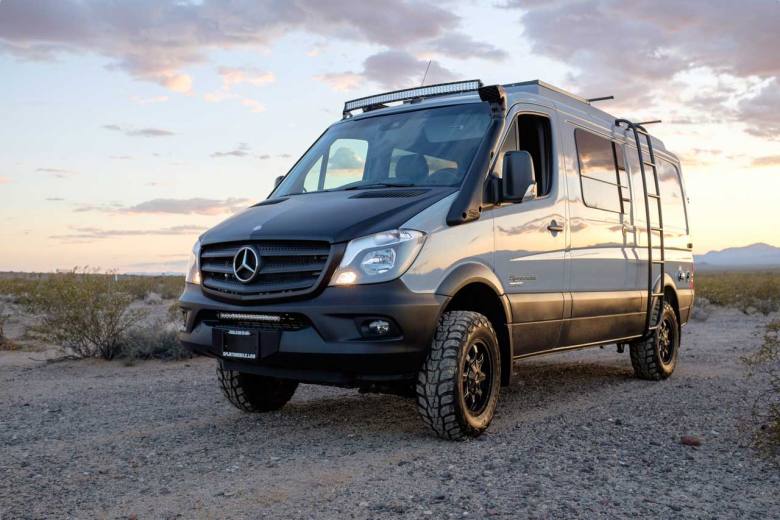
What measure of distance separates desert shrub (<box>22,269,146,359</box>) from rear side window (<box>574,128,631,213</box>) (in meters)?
7.24

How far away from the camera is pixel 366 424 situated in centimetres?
625

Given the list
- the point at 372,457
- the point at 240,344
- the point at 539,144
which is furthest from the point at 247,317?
the point at 539,144

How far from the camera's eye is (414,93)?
7.21 metres

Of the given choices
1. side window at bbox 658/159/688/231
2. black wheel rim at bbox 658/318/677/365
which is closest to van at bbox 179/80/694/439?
black wheel rim at bbox 658/318/677/365

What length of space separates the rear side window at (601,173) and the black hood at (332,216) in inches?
87.7

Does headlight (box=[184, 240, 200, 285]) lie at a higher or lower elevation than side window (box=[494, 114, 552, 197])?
lower

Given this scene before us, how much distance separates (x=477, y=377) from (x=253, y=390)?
2011 millimetres

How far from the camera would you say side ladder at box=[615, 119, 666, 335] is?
8.61 metres

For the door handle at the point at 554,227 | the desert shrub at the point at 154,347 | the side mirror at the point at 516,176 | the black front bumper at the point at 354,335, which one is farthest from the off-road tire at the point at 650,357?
the desert shrub at the point at 154,347

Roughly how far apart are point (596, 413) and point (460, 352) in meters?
1.84

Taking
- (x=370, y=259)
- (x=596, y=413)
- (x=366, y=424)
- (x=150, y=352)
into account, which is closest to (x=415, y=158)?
(x=370, y=259)

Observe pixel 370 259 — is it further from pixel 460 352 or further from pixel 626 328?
pixel 626 328

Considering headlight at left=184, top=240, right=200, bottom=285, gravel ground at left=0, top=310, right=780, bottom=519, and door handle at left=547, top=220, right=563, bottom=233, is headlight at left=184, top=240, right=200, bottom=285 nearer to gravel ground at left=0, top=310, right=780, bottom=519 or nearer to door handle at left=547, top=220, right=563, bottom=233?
gravel ground at left=0, top=310, right=780, bottom=519

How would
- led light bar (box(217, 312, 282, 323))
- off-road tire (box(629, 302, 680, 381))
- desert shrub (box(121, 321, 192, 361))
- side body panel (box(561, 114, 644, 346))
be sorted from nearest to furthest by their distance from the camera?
led light bar (box(217, 312, 282, 323))
side body panel (box(561, 114, 644, 346))
off-road tire (box(629, 302, 680, 381))
desert shrub (box(121, 321, 192, 361))
